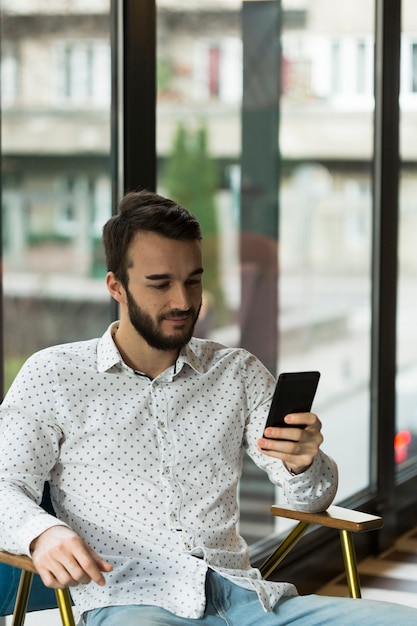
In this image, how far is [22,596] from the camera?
2410mm

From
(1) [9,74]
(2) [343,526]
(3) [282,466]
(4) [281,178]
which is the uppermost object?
(1) [9,74]

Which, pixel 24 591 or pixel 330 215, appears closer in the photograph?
pixel 24 591

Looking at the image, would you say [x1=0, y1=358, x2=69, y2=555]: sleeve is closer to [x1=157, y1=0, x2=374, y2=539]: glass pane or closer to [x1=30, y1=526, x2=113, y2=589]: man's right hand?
[x1=30, y1=526, x2=113, y2=589]: man's right hand

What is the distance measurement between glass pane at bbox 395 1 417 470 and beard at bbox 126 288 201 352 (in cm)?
309

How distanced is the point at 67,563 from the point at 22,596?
15.1 inches

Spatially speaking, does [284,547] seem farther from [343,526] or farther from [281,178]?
[281,178]

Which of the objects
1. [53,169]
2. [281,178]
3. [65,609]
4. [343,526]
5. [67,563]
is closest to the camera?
[67,563]

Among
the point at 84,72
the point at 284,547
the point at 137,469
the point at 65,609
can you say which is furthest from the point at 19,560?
the point at 84,72

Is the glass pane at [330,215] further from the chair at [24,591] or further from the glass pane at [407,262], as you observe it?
the chair at [24,591]

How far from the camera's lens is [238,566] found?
2.62 metres

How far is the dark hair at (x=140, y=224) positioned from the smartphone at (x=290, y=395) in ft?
1.34

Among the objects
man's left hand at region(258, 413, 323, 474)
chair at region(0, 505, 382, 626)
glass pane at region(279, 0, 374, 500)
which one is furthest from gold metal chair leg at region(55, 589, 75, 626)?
glass pane at region(279, 0, 374, 500)

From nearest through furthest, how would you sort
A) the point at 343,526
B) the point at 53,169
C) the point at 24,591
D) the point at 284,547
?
1. the point at 24,591
2. the point at 343,526
3. the point at 284,547
4. the point at 53,169

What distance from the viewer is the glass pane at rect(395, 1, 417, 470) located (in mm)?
5531
